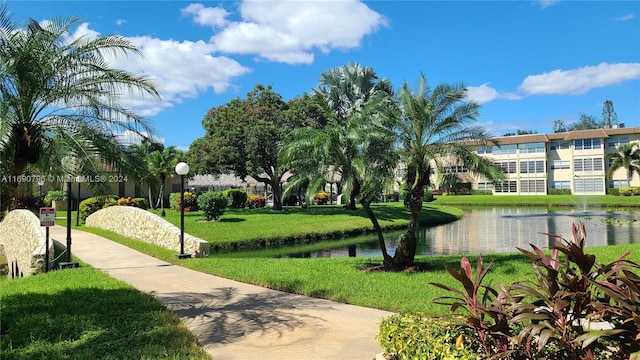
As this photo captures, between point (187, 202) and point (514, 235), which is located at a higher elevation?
point (187, 202)

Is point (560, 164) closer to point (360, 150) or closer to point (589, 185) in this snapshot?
point (589, 185)

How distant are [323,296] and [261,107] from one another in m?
24.6

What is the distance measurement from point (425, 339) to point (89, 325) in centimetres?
488

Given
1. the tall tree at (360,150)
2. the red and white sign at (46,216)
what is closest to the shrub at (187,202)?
the red and white sign at (46,216)

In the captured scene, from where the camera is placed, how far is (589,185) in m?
54.8

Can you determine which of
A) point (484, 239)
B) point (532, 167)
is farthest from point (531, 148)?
point (484, 239)

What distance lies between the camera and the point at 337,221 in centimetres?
2559

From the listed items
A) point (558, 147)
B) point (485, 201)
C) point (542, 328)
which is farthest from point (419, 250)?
point (558, 147)

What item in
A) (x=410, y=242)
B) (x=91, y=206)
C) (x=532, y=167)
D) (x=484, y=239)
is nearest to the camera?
Result: (x=410, y=242)

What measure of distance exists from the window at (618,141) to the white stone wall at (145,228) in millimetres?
56556

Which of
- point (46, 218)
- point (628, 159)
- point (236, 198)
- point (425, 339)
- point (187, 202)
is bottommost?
point (425, 339)

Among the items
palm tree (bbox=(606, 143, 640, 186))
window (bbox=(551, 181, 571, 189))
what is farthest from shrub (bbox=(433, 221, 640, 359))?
window (bbox=(551, 181, 571, 189))

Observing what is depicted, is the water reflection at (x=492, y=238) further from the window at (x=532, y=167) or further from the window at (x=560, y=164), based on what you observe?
the window at (x=560, y=164)

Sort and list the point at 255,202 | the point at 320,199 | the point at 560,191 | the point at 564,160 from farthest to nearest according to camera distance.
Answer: the point at 564,160, the point at 560,191, the point at 320,199, the point at 255,202
